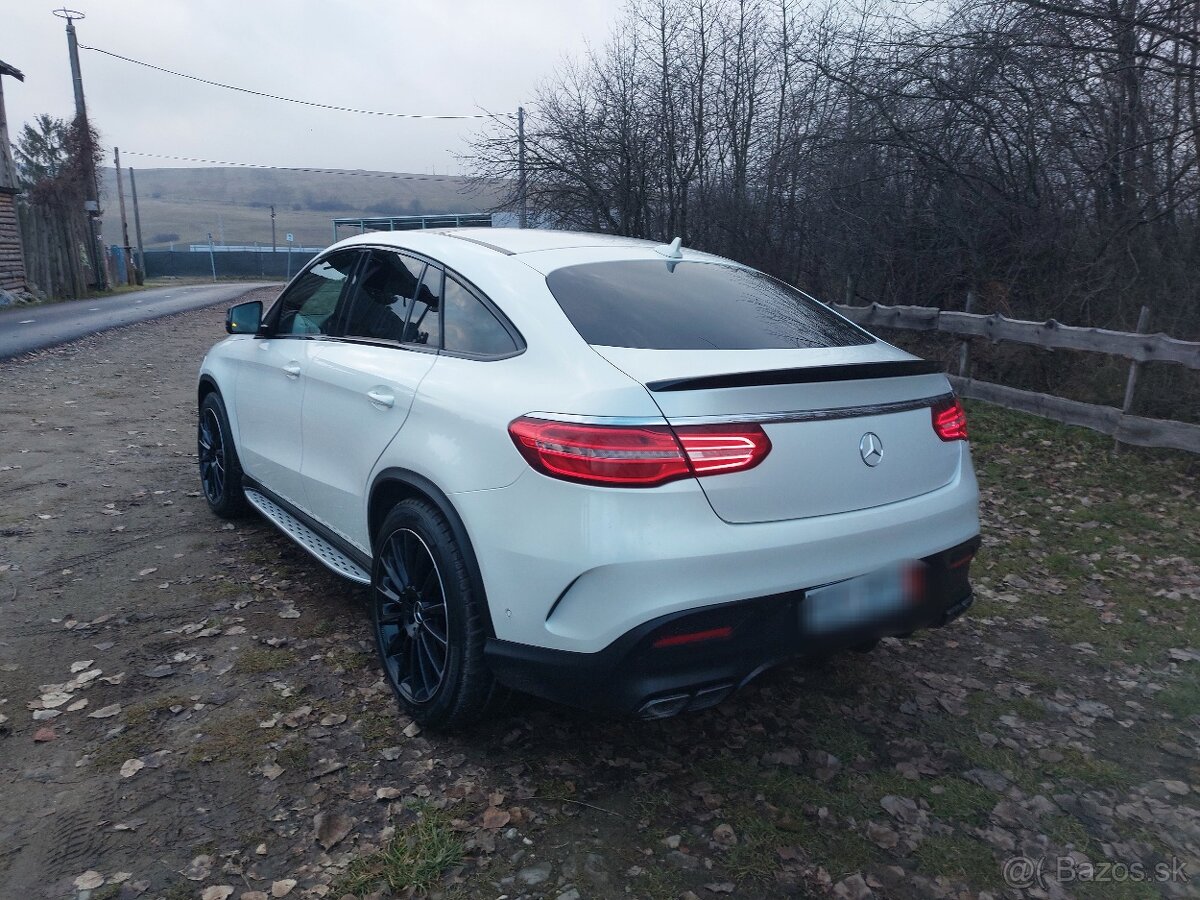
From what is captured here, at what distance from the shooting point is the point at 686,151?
15023 millimetres

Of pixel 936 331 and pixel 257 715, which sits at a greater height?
pixel 936 331

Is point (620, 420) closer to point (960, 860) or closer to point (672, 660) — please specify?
point (672, 660)

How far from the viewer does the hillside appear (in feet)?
374

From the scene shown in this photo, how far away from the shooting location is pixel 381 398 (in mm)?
3605

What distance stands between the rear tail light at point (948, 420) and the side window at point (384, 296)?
2.05 m

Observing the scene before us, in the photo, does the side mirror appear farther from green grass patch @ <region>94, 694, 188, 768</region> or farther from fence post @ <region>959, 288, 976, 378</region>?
fence post @ <region>959, 288, 976, 378</region>

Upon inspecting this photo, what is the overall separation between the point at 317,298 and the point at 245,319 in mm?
780

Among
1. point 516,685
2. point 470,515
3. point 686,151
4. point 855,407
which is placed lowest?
point 516,685

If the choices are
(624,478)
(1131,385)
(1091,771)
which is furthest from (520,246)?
(1131,385)

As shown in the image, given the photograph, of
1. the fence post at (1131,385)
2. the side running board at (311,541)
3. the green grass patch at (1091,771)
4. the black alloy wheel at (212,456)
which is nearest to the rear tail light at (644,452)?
the side running board at (311,541)

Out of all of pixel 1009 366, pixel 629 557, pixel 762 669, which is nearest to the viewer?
pixel 629 557

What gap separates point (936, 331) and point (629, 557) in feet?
28.6

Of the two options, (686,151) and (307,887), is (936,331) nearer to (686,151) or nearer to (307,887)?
(686,151)

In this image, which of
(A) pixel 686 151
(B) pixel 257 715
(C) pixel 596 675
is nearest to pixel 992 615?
(C) pixel 596 675
